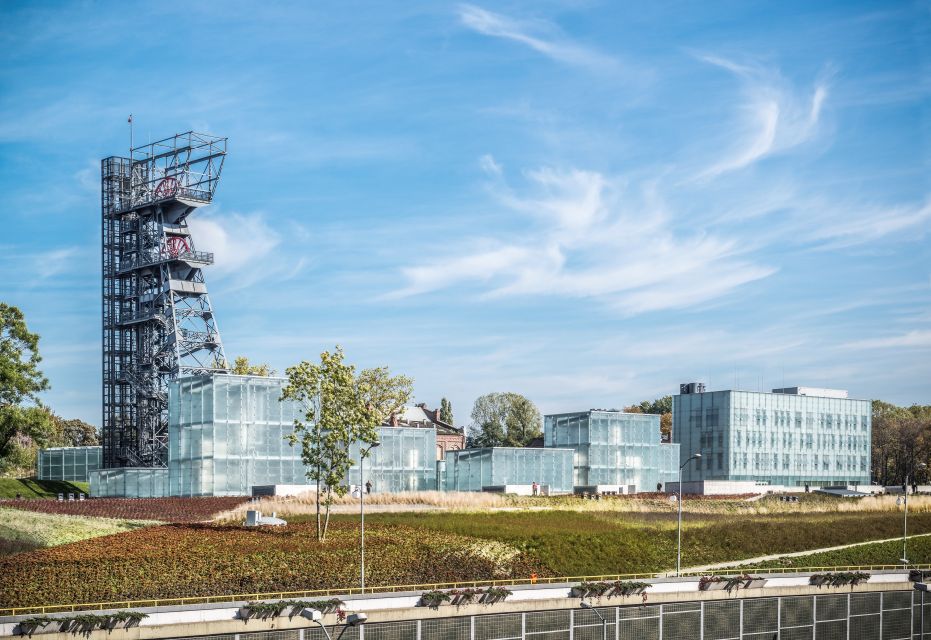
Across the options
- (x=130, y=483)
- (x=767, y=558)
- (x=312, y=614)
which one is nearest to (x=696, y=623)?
(x=767, y=558)

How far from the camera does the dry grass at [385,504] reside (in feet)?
235

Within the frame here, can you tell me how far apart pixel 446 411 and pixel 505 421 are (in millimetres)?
16381

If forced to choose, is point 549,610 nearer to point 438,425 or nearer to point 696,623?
point 696,623

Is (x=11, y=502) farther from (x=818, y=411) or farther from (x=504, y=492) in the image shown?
(x=818, y=411)

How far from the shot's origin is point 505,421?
178250 millimetres

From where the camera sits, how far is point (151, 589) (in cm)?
4647

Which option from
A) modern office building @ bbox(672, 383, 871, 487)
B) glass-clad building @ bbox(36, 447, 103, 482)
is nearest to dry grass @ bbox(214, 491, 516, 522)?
glass-clad building @ bbox(36, 447, 103, 482)

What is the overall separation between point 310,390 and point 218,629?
23947 mm

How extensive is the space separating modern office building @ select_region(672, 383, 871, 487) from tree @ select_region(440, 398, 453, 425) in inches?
1947

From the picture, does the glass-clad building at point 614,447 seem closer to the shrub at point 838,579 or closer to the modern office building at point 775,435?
the modern office building at point 775,435

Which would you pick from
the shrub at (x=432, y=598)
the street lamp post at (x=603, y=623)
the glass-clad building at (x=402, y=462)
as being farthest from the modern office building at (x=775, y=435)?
the shrub at (x=432, y=598)

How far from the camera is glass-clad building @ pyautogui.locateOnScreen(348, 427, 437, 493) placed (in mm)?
98812

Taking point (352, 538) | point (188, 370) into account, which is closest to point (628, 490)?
point (188, 370)

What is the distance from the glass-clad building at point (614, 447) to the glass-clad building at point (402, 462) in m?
18.9
